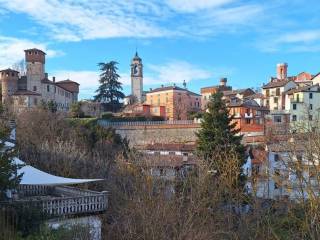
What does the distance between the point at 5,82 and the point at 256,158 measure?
43.6m

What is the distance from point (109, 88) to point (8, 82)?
49.8 feet

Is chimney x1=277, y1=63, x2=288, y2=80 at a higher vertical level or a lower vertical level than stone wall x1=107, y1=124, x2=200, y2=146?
higher

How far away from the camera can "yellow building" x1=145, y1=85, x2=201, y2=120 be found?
80938 mm

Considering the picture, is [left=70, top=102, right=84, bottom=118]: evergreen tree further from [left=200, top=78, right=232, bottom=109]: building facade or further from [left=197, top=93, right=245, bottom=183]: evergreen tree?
[left=200, top=78, right=232, bottom=109]: building facade

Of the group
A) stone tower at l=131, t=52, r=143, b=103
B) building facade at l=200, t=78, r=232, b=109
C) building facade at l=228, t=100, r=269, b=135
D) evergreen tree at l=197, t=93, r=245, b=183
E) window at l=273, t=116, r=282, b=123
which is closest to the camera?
evergreen tree at l=197, t=93, r=245, b=183

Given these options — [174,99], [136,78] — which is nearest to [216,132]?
[174,99]

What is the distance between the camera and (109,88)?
7100 centimetres

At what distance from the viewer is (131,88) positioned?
112 m

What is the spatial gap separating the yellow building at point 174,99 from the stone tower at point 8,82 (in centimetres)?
2641

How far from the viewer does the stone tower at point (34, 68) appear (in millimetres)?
69312

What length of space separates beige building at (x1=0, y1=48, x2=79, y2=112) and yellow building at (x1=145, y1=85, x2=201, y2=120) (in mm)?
19198

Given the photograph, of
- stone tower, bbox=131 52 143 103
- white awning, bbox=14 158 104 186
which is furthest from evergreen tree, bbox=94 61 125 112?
white awning, bbox=14 158 104 186

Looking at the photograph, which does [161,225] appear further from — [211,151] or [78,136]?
[78,136]

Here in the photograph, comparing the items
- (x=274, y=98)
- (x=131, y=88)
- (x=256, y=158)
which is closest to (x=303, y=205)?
(x=256, y=158)
